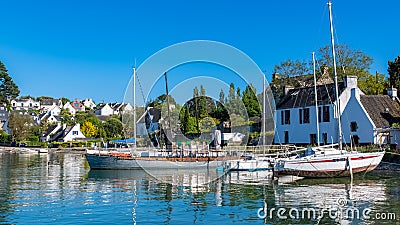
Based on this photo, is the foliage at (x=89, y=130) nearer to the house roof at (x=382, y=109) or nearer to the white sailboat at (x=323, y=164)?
the house roof at (x=382, y=109)

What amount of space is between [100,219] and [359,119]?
3605cm

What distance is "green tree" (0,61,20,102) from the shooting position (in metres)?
171

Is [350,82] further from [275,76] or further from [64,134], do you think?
[64,134]

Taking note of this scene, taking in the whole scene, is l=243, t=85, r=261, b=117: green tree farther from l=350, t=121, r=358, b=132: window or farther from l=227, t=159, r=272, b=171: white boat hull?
l=227, t=159, r=272, b=171: white boat hull

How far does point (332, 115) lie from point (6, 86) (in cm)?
15139

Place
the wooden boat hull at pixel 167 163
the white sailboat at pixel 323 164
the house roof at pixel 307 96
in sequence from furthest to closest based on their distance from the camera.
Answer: the house roof at pixel 307 96 < the wooden boat hull at pixel 167 163 < the white sailboat at pixel 323 164

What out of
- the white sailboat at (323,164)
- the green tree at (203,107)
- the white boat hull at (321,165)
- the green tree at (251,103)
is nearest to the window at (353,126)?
the white sailboat at (323,164)

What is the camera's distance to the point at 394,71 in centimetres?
7125

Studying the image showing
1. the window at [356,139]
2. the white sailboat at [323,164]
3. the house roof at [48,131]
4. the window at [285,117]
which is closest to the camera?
the white sailboat at [323,164]

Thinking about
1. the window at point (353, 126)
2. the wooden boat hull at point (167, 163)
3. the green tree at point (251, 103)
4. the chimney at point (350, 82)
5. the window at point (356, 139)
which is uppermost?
the chimney at point (350, 82)

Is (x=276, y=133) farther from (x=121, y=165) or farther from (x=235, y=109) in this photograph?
(x=121, y=165)

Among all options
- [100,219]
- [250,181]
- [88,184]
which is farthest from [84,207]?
[250,181]

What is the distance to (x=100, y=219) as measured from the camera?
2095 centimetres

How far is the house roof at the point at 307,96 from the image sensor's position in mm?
54125
